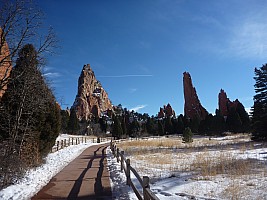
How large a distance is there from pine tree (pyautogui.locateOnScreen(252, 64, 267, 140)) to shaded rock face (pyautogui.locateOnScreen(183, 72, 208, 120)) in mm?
89987

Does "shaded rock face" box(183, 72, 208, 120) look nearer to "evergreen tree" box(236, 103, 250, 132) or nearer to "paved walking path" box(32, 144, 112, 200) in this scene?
"evergreen tree" box(236, 103, 250, 132)

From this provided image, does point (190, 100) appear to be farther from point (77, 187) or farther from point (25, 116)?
point (77, 187)

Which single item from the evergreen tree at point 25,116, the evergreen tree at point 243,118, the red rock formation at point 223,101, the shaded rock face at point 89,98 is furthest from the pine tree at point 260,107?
the shaded rock face at point 89,98

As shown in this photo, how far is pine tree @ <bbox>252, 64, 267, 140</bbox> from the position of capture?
89.5 ft

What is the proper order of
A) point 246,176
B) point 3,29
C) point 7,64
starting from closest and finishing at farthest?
1. point 3,29
2. point 7,64
3. point 246,176

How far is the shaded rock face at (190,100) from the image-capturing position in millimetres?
119562

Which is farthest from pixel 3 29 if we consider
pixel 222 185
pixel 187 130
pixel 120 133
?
pixel 120 133

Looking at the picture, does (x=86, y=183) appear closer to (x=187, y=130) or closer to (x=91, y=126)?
(x=187, y=130)

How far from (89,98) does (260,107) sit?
125700 millimetres

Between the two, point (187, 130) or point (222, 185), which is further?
point (187, 130)

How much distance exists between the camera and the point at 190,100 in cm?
12075

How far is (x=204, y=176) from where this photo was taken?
9.52 metres

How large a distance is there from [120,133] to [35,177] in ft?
201

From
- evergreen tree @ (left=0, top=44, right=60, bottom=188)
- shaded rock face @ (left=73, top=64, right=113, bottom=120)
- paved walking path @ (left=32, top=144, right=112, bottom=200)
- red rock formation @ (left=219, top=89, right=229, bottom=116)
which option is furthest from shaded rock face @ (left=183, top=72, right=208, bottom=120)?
paved walking path @ (left=32, top=144, right=112, bottom=200)
